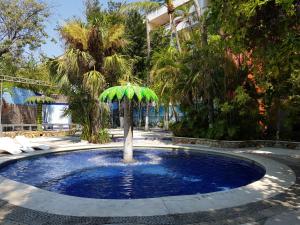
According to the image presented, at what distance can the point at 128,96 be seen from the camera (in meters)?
11.5

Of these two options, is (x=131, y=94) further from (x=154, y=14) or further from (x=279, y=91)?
(x=154, y=14)

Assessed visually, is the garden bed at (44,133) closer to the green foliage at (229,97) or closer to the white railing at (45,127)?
the white railing at (45,127)

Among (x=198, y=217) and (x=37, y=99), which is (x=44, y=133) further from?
(x=198, y=217)

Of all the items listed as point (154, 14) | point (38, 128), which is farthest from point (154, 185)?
point (154, 14)

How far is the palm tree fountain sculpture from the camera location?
11531mm

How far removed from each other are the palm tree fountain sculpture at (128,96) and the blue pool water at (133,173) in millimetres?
717

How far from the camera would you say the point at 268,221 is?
5348mm

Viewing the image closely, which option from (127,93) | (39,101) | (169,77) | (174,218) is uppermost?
(169,77)

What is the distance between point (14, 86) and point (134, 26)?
1598cm

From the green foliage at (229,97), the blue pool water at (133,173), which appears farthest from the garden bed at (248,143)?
the blue pool water at (133,173)

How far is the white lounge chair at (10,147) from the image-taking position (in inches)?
562

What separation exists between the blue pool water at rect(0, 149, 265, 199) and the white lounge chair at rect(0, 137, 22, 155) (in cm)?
105

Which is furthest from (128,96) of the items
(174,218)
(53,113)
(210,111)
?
(53,113)

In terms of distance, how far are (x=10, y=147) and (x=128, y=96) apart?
6.58 metres
